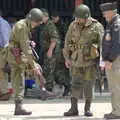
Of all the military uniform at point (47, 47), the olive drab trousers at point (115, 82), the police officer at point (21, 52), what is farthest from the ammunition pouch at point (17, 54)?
the military uniform at point (47, 47)

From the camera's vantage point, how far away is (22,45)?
30.0 ft

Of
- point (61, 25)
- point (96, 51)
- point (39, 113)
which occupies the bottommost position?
point (39, 113)

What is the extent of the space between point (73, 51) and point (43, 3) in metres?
4.13

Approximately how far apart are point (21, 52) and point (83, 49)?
99 cm

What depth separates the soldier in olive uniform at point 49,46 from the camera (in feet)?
38.4

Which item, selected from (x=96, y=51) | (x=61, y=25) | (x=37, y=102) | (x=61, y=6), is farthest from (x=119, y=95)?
Answer: (x=61, y=6)

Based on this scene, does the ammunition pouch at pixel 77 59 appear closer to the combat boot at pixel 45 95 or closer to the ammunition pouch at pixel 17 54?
the ammunition pouch at pixel 17 54

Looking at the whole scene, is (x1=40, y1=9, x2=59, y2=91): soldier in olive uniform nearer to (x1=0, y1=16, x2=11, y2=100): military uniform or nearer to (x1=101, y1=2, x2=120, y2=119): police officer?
(x1=0, y1=16, x2=11, y2=100): military uniform

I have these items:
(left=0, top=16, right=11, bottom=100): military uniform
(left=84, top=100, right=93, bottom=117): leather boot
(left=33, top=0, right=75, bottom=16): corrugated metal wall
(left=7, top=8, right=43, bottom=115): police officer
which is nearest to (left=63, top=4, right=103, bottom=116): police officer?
(left=84, top=100, right=93, bottom=117): leather boot

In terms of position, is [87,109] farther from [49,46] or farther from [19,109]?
[49,46]

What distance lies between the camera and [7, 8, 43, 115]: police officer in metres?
9.16

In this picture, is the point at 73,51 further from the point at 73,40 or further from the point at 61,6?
the point at 61,6

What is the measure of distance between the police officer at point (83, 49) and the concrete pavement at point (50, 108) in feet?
0.98

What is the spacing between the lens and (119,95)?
909cm
